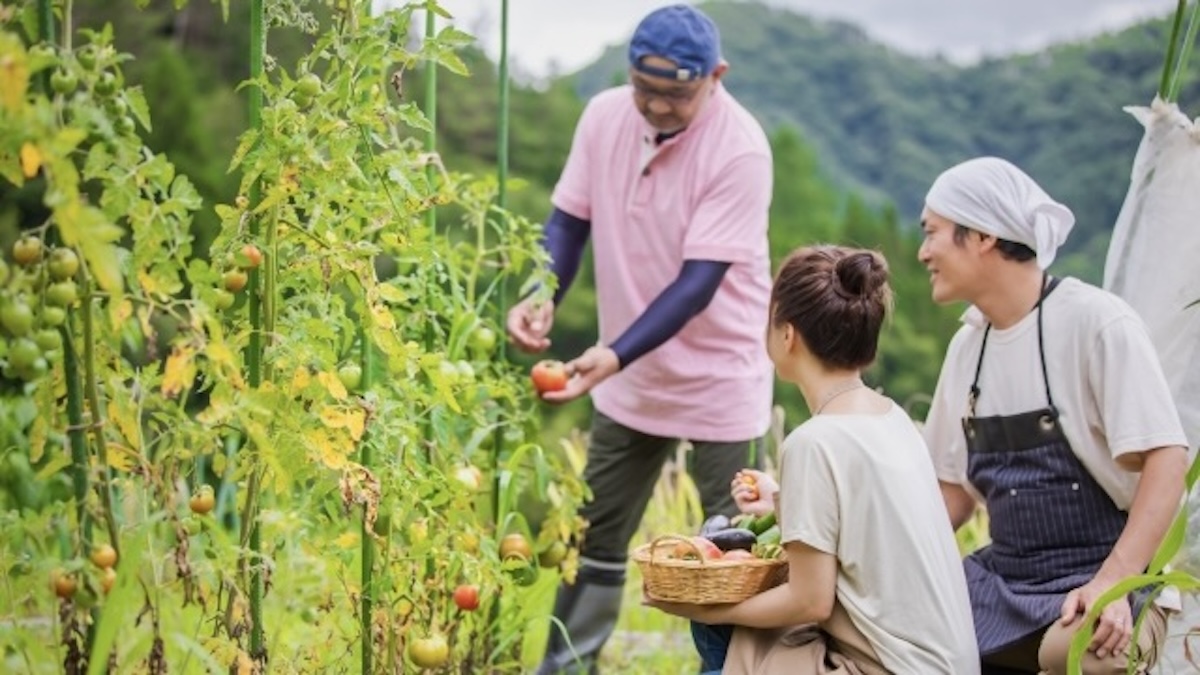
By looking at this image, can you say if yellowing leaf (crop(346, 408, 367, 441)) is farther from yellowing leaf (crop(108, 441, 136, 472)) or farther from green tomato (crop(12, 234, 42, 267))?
green tomato (crop(12, 234, 42, 267))

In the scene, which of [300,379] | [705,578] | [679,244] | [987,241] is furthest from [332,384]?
[679,244]

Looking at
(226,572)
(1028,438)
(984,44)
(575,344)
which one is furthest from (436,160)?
(984,44)

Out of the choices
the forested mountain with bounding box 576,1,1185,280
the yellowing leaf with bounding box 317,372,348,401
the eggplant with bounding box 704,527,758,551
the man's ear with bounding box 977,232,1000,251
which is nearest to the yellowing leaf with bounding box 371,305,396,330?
the yellowing leaf with bounding box 317,372,348,401

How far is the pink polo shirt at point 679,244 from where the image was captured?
338 cm

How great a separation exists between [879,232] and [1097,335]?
93.7ft

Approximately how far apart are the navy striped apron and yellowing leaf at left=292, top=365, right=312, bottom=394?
1.25m

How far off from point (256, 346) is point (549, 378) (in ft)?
3.17

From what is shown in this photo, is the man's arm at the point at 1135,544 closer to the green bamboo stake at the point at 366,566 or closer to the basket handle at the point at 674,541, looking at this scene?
the basket handle at the point at 674,541

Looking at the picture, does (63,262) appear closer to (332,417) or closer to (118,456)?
(118,456)

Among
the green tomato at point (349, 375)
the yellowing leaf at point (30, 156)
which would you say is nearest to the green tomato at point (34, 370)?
the yellowing leaf at point (30, 156)

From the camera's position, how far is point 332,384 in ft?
7.05

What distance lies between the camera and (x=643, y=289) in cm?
348

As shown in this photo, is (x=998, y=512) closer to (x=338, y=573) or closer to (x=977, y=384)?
(x=977, y=384)

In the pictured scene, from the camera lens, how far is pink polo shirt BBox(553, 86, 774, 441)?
3377 millimetres
